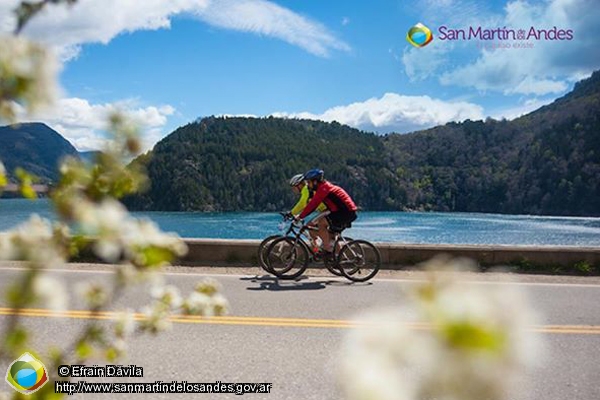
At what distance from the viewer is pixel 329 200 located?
30.2ft

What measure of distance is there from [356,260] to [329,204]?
1.05m

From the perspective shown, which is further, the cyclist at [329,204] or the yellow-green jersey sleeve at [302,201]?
the yellow-green jersey sleeve at [302,201]

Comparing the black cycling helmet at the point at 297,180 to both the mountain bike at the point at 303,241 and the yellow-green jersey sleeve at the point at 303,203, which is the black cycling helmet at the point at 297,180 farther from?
the mountain bike at the point at 303,241

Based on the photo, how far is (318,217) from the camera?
936 centimetres

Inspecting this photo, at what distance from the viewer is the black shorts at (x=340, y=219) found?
925 centimetres

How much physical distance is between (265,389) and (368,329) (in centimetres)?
400

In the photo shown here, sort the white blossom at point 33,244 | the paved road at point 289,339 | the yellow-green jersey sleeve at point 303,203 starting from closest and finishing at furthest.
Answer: the white blossom at point 33,244 < the paved road at point 289,339 < the yellow-green jersey sleeve at point 303,203

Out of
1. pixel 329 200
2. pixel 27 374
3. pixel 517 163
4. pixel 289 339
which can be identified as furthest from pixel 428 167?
pixel 27 374

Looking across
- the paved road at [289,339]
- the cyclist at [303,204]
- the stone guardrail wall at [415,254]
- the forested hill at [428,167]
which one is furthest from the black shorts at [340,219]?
the forested hill at [428,167]

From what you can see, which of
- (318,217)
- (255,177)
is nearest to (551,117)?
(255,177)

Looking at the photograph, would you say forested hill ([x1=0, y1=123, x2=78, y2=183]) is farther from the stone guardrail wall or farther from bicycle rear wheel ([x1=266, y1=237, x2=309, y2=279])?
the stone guardrail wall

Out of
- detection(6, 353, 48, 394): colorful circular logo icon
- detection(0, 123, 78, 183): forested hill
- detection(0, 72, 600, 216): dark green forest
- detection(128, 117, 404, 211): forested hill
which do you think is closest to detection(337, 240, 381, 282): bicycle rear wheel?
detection(0, 123, 78, 183): forested hill

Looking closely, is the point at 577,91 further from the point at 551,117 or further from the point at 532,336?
the point at 532,336

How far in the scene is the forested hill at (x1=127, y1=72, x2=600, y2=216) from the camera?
132625 mm
